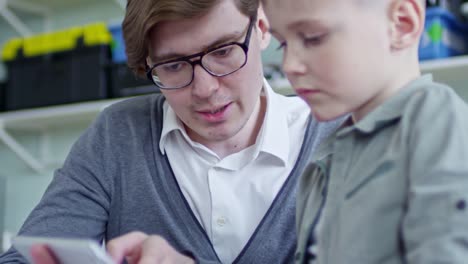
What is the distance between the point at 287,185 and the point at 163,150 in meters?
0.25

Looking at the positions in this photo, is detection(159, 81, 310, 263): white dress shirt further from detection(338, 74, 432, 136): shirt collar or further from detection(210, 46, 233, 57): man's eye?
detection(338, 74, 432, 136): shirt collar

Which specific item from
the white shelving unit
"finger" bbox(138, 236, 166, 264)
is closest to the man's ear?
"finger" bbox(138, 236, 166, 264)

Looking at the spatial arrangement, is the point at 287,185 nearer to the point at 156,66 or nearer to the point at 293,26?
the point at 156,66

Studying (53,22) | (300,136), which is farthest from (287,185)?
(53,22)

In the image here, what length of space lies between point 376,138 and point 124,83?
1590 mm

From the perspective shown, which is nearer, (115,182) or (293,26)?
(293,26)

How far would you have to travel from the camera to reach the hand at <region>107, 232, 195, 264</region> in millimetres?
774

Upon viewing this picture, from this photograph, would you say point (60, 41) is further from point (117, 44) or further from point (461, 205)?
point (461, 205)

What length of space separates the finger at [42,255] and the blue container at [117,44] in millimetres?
1455

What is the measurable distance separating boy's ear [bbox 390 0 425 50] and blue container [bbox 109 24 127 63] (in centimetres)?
165

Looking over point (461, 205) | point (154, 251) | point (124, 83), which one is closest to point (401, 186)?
point (461, 205)

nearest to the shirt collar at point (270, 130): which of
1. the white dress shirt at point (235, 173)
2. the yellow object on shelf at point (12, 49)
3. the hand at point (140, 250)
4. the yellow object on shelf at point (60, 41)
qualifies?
the white dress shirt at point (235, 173)

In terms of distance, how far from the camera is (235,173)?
3.43ft

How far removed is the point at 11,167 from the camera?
2.51m
